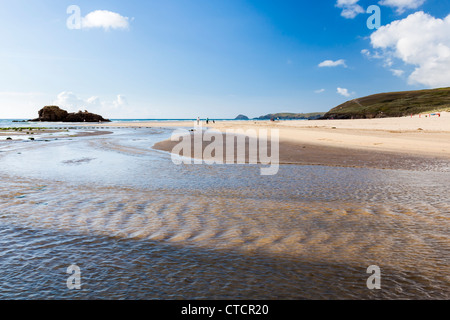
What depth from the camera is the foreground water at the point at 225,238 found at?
3.77 metres

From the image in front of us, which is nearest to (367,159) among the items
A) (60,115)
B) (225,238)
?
(225,238)

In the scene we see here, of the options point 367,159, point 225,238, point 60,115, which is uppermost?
point 60,115

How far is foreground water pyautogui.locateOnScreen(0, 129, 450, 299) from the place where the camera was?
3.77 meters

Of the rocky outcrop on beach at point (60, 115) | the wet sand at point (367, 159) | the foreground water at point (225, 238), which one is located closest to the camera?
the foreground water at point (225, 238)

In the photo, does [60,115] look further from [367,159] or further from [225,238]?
[225,238]

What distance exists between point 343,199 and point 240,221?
3.44 m

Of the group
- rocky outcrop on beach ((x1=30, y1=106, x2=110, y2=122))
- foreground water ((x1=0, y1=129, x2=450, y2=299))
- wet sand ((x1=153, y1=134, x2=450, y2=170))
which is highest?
rocky outcrop on beach ((x1=30, y1=106, x2=110, y2=122))

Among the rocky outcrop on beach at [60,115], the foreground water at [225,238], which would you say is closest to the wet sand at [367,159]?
the foreground water at [225,238]

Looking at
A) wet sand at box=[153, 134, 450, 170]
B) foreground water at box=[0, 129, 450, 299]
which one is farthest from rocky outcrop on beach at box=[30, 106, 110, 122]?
foreground water at box=[0, 129, 450, 299]

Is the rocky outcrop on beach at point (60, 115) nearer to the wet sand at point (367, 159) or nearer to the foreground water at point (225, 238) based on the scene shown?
the wet sand at point (367, 159)

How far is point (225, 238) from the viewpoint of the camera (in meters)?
5.39

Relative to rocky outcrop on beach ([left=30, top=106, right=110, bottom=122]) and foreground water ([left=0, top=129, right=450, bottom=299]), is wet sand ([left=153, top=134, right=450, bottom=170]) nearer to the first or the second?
foreground water ([left=0, top=129, right=450, bottom=299])

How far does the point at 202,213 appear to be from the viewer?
6.93 m
